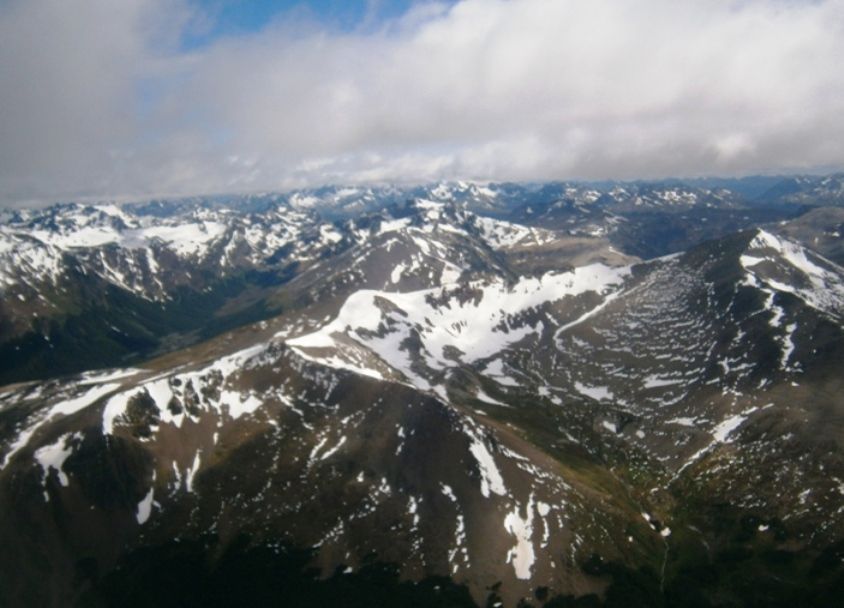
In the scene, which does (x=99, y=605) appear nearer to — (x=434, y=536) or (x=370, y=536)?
(x=370, y=536)

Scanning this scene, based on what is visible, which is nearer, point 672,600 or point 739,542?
point 672,600

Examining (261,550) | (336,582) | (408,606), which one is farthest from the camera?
(261,550)

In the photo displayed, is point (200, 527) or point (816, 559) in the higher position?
point (200, 527)

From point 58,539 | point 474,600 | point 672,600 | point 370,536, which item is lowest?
point 672,600

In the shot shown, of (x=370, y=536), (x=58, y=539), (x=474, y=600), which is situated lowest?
(x=474, y=600)

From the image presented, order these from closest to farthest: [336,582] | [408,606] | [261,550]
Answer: [408,606], [336,582], [261,550]

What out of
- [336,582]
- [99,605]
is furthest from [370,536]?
[99,605]

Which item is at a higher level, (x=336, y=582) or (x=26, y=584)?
(x=26, y=584)

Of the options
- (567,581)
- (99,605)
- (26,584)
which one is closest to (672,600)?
(567,581)

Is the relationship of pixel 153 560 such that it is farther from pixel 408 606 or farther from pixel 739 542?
pixel 739 542
